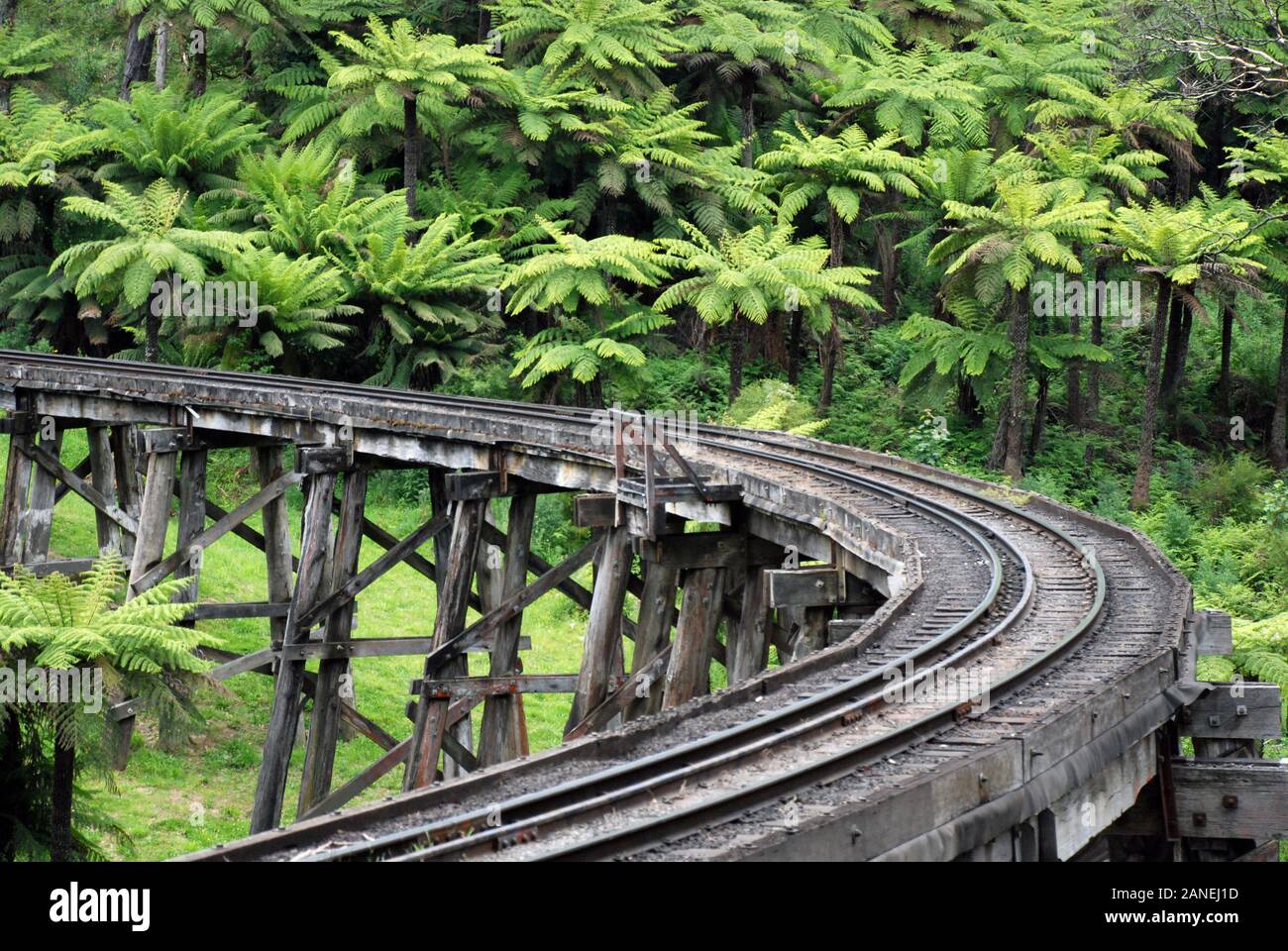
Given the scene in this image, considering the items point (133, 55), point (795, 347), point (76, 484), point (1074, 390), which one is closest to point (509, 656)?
point (76, 484)

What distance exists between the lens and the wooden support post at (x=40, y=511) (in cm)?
1614

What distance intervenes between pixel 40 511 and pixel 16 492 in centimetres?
32

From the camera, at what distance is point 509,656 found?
12.6 meters

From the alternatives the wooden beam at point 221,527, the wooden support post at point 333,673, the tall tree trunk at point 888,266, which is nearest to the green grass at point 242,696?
the wooden beam at point 221,527

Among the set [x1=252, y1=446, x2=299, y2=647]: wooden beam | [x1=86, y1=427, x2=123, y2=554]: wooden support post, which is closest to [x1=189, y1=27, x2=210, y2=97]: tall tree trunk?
[x1=86, y1=427, x2=123, y2=554]: wooden support post

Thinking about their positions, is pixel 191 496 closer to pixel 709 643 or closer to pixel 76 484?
pixel 76 484

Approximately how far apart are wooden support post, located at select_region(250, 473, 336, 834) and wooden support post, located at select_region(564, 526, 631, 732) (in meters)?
2.79

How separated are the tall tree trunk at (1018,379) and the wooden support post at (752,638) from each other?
9.83 meters

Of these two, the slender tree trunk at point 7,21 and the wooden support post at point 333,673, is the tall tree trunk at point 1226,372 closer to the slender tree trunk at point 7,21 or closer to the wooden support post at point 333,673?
the wooden support post at point 333,673

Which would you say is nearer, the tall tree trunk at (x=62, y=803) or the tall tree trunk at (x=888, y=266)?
the tall tree trunk at (x=62, y=803)

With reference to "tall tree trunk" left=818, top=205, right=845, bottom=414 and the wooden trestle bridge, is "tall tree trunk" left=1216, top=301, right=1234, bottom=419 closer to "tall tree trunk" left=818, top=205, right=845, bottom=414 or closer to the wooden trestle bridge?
"tall tree trunk" left=818, top=205, right=845, bottom=414
